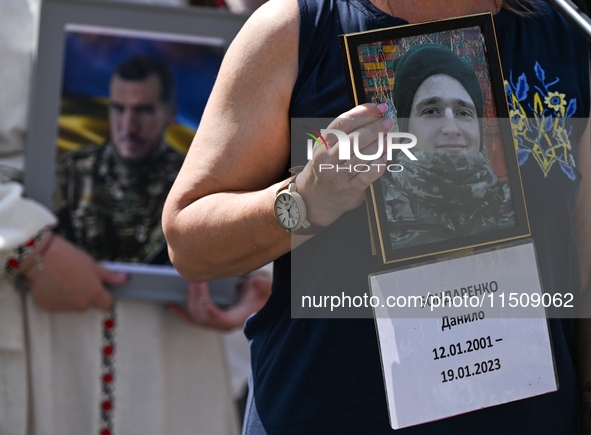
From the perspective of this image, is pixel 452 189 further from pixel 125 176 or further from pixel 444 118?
pixel 125 176

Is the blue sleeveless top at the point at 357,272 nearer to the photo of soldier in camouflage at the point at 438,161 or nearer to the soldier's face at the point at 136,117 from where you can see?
the photo of soldier in camouflage at the point at 438,161

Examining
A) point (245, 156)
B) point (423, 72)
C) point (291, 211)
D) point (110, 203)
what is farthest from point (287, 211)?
point (110, 203)

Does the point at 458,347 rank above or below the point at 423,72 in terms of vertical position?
below

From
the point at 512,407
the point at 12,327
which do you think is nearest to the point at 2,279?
the point at 12,327

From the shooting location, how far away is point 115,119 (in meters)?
1.84

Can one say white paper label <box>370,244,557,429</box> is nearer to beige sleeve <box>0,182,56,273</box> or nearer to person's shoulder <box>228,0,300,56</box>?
person's shoulder <box>228,0,300,56</box>

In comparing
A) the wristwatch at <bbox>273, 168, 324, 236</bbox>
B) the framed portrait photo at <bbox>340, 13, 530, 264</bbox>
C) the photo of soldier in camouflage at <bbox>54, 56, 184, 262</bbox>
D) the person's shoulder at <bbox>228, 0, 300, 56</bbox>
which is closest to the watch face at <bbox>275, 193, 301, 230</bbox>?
the wristwatch at <bbox>273, 168, 324, 236</bbox>

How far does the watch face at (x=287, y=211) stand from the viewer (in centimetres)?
87

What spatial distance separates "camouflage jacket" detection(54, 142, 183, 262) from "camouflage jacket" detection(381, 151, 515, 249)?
1.12m

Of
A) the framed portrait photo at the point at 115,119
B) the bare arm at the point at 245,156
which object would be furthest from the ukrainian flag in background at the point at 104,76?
the bare arm at the point at 245,156

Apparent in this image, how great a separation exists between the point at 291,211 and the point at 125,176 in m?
1.07

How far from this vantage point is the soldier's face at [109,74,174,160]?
184 cm

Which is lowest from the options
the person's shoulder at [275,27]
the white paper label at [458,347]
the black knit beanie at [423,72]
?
the white paper label at [458,347]

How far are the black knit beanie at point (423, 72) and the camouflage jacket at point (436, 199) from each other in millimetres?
62
